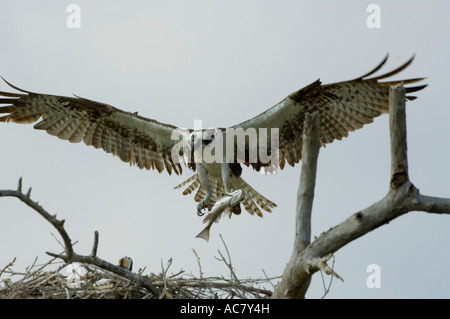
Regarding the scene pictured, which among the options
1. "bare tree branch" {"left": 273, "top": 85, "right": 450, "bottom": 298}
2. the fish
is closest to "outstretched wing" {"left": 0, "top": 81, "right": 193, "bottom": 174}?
the fish

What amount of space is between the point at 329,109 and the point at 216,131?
4.42 feet

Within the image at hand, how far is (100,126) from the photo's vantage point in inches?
362

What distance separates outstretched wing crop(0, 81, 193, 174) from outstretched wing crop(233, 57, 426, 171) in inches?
50.9

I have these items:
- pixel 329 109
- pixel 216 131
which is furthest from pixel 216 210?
pixel 329 109

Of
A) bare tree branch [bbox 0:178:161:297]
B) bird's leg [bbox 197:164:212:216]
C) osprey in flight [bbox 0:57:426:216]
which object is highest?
osprey in flight [bbox 0:57:426:216]

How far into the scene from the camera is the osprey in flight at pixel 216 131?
8336 mm

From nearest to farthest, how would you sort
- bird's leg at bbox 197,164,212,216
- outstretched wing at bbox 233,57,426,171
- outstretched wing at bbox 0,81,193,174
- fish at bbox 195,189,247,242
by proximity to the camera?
1. fish at bbox 195,189,247,242
2. outstretched wing at bbox 233,57,426,171
3. bird's leg at bbox 197,164,212,216
4. outstretched wing at bbox 0,81,193,174

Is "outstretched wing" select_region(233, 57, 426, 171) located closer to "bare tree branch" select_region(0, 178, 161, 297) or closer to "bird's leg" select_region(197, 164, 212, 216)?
"bird's leg" select_region(197, 164, 212, 216)

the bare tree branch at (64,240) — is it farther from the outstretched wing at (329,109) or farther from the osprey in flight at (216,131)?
the outstretched wing at (329,109)

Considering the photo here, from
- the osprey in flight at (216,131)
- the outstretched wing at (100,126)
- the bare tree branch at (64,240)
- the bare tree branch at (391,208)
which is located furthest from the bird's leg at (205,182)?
the bare tree branch at (391,208)

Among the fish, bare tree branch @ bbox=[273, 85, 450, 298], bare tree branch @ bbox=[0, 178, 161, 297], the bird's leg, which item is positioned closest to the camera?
bare tree branch @ bbox=[0, 178, 161, 297]

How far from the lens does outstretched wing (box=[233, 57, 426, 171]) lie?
26.9 ft

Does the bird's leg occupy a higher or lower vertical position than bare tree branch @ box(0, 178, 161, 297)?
higher
